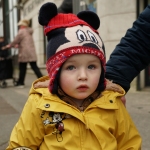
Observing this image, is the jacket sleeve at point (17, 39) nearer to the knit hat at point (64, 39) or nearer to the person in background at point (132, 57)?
the person in background at point (132, 57)

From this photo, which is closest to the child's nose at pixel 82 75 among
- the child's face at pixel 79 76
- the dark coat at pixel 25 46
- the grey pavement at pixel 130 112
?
the child's face at pixel 79 76

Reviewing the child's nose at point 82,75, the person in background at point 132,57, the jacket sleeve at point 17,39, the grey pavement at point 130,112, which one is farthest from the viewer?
the jacket sleeve at point 17,39

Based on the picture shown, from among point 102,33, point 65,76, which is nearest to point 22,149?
point 65,76

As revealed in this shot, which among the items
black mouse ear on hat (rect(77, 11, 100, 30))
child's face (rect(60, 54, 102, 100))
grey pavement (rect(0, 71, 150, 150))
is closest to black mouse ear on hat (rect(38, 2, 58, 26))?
black mouse ear on hat (rect(77, 11, 100, 30))

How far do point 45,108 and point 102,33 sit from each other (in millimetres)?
5925

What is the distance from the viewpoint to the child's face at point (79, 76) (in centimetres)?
179

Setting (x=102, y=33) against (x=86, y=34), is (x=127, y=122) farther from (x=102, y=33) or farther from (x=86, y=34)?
(x=102, y=33)

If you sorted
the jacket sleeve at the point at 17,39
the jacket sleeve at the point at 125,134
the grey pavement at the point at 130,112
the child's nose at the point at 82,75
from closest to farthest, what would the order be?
the child's nose at the point at 82,75 → the jacket sleeve at the point at 125,134 → the grey pavement at the point at 130,112 → the jacket sleeve at the point at 17,39

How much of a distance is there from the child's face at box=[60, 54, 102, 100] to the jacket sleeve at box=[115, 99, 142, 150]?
9.9 inches

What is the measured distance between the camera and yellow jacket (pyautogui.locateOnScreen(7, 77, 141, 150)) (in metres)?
1.80

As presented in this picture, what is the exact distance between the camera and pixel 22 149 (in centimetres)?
182

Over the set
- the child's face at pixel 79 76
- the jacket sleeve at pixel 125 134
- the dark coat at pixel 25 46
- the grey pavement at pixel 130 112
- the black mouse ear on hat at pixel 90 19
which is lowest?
the grey pavement at pixel 130 112

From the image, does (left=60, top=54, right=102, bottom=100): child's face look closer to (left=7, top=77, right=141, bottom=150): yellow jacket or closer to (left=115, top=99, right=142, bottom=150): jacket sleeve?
(left=7, top=77, right=141, bottom=150): yellow jacket

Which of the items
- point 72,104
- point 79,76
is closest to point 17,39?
point 72,104
